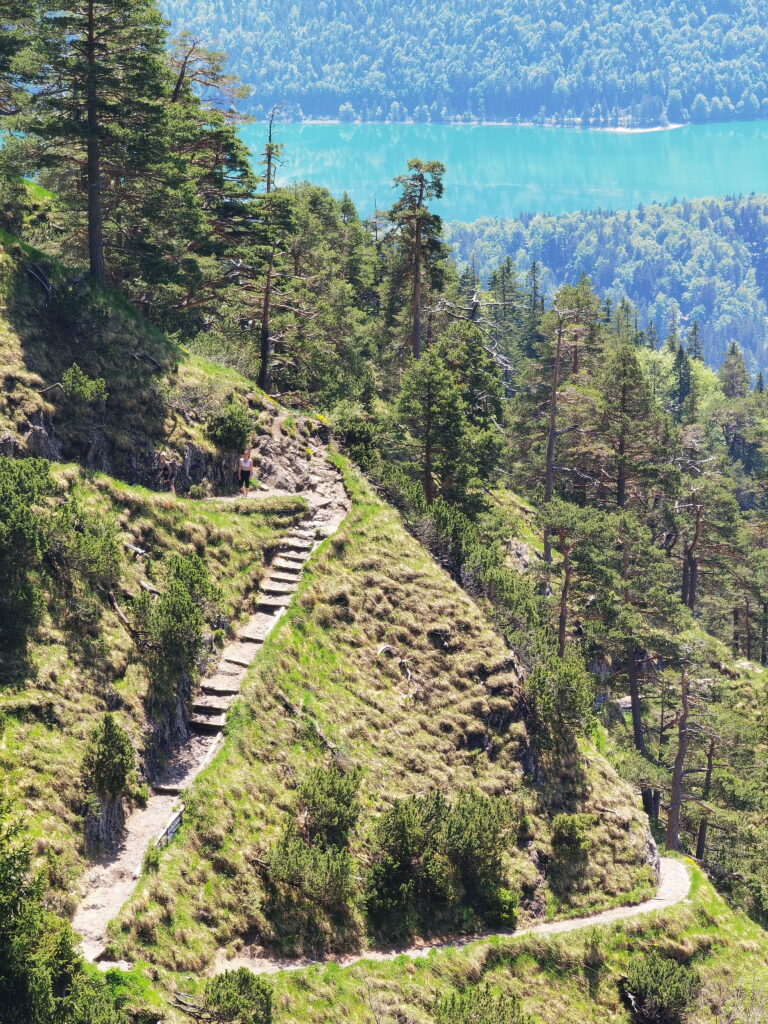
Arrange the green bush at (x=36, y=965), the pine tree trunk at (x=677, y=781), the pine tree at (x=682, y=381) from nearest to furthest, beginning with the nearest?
the green bush at (x=36, y=965), the pine tree trunk at (x=677, y=781), the pine tree at (x=682, y=381)

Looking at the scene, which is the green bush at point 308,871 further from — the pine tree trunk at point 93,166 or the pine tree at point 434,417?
the pine tree trunk at point 93,166

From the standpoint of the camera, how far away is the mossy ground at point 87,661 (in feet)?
61.7

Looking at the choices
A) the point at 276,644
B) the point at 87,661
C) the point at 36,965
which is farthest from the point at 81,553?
the point at 36,965

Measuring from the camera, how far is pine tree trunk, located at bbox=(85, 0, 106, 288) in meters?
32.3

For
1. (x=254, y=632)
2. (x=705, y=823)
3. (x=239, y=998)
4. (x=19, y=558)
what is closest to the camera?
(x=239, y=998)

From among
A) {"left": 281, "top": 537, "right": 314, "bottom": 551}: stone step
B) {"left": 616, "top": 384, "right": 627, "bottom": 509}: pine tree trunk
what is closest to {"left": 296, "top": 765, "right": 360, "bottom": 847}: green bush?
{"left": 281, "top": 537, "right": 314, "bottom": 551}: stone step

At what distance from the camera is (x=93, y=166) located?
33.1 metres

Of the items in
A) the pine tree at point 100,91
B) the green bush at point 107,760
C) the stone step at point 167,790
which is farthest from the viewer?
the pine tree at point 100,91

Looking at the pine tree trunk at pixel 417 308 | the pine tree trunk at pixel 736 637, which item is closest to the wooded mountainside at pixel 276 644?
the pine tree trunk at pixel 417 308

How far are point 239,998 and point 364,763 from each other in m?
8.99

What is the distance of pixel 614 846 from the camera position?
3036 centimetres

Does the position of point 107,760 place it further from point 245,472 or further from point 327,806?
point 245,472

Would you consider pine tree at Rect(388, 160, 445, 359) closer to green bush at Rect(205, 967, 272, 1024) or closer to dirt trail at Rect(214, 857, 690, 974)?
dirt trail at Rect(214, 857, 690, 974)

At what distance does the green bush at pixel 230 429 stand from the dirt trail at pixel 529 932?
1765 cm
